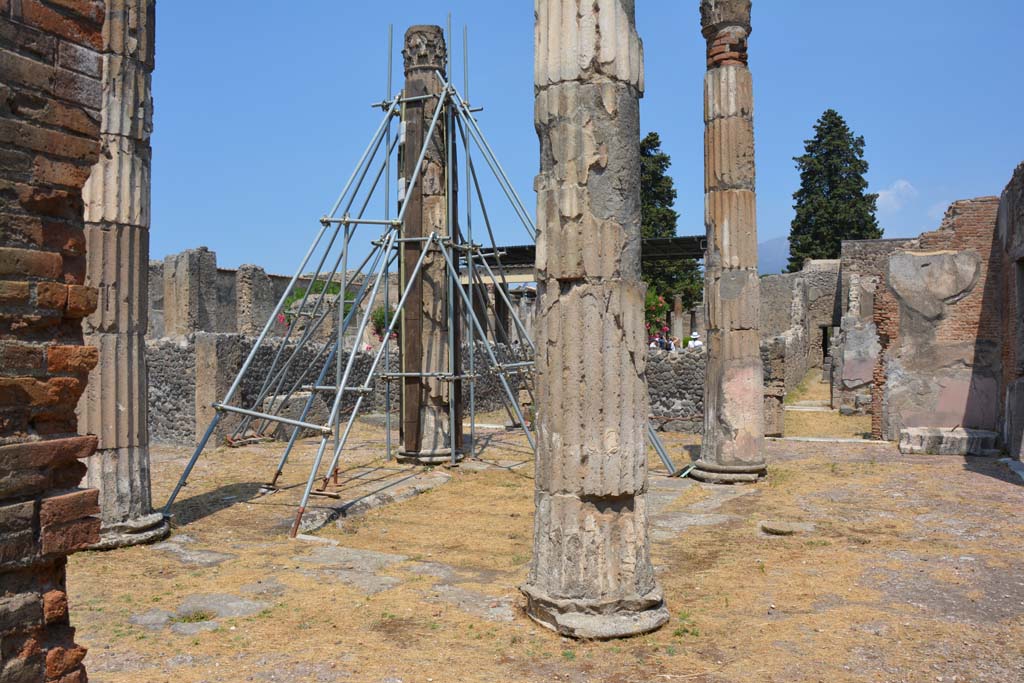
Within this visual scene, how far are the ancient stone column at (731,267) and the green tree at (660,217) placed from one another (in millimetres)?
24184

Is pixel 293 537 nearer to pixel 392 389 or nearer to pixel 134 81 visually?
pixel 134 81

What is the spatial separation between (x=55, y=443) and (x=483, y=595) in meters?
3.44

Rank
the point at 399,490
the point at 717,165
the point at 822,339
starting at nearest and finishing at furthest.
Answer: the point at 399,490 < the point at 717,165 < the point at 822,339

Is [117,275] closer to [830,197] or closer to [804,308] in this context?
[804,308]

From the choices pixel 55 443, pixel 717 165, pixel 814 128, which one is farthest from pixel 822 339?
pixel 55 443

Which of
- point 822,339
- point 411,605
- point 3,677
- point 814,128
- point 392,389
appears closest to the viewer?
point 3,677

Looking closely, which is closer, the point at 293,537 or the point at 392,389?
the point at 293,537

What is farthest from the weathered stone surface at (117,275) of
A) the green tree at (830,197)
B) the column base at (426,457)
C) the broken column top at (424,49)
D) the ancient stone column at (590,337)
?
the green tree at (830,197)

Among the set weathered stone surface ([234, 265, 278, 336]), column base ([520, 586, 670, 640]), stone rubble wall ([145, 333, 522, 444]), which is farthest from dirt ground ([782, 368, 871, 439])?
weathered stone surface ([234, 265, 278, 336])

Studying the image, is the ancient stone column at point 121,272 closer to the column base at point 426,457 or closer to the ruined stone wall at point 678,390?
the column base at point 426,457

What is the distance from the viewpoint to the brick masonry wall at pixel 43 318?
2.72m

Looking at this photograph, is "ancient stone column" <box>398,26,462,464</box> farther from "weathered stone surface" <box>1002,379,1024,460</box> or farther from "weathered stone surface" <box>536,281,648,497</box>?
"weathered stone surface" <box>1002,379,1024,460</box>

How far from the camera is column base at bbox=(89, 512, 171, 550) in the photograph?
683 cm

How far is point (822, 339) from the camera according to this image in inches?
1335
